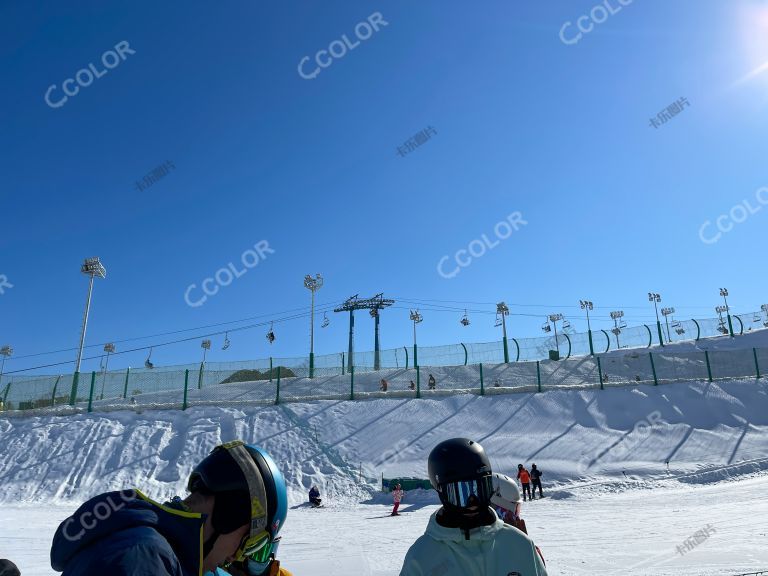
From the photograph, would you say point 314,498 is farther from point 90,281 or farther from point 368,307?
point 368,307

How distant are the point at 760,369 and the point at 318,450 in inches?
1068

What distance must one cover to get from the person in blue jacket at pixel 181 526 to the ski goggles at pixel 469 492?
38.3 inches

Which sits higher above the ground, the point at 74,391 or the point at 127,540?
the point at 74,391

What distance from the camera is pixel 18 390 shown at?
2638 cm

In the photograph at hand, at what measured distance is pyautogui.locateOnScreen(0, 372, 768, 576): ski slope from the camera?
28.6 ft

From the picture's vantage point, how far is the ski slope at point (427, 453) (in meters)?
8.72

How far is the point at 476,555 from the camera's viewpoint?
216 centimetres

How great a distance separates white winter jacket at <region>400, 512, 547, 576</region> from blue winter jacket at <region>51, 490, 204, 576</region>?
3.76ft

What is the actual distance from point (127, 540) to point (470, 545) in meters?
1.56

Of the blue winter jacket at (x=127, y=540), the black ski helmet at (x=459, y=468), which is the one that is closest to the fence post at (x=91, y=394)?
the black ski helmet at (x=459, y=468)

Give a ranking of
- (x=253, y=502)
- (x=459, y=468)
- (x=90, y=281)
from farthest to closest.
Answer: (x=90, y=281), (x=459, y=468), (x=253, y=502)

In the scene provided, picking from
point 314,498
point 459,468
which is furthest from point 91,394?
point 459,468

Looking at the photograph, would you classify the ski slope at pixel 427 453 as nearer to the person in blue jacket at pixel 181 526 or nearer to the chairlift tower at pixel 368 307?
the person in blue jacket at pixel 181 526

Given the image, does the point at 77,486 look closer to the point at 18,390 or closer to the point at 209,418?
the point at 209,418
